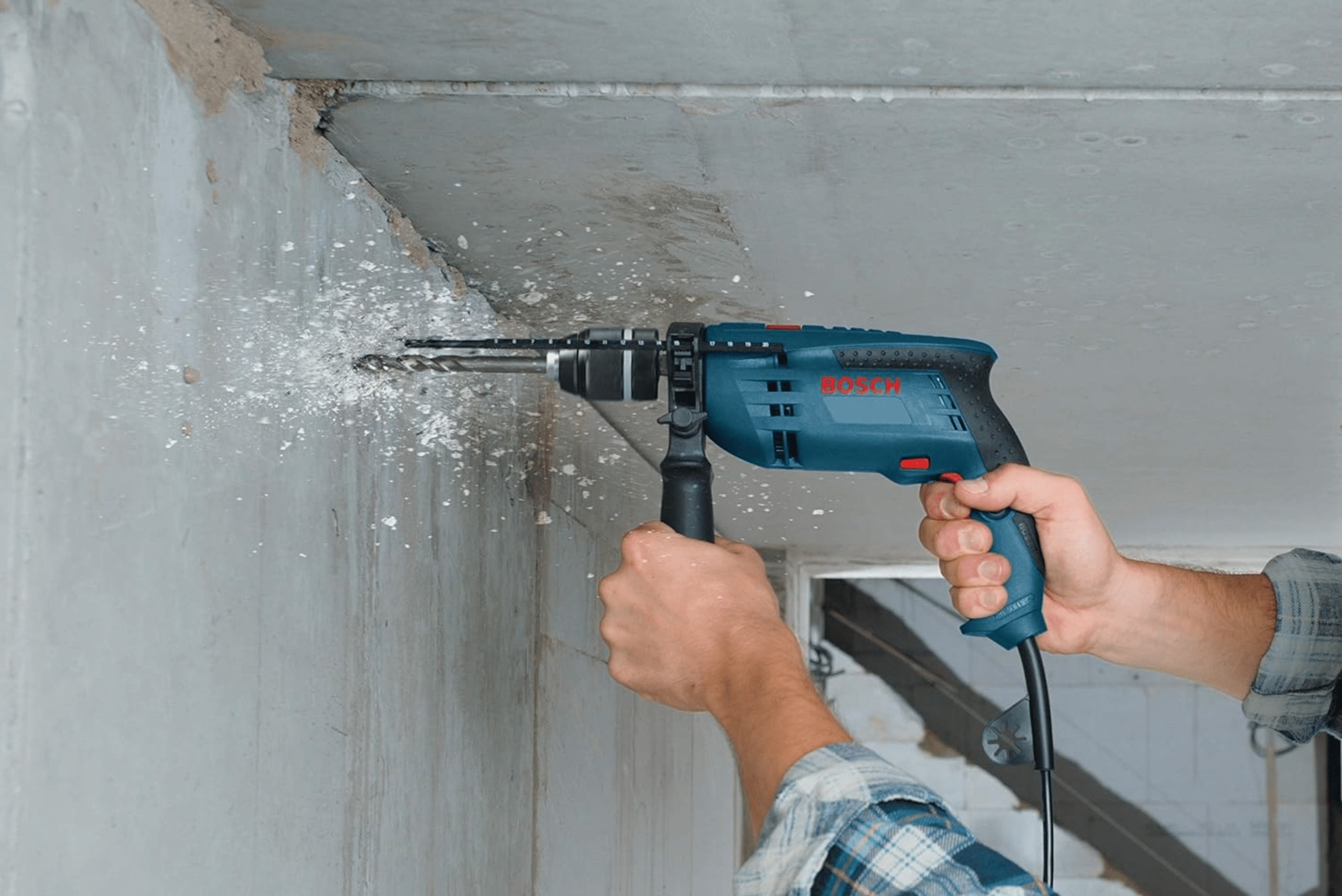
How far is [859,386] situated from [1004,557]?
0.28 m

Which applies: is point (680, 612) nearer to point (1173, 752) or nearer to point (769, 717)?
point (769, 717)

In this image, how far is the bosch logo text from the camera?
1.12m

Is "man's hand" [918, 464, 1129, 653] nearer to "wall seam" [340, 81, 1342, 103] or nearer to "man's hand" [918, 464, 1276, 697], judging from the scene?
"man's hand" [918, 464, 1276, 697]

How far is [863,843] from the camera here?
2.44ft

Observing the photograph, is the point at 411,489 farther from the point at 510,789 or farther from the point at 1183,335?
the point at 1183,335

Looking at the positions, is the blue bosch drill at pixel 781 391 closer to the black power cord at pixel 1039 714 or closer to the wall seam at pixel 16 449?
the black power cord at pixel 1039 714

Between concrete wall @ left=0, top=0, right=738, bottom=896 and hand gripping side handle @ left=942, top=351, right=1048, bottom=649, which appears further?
hand gripping side handle @ left=942, top=351, right=1048, bottom=649

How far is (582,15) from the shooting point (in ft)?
3.06

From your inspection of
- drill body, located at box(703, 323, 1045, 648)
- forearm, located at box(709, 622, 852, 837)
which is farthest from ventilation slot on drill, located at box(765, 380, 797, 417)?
forearm, located at box(709, 622, 852, 837)

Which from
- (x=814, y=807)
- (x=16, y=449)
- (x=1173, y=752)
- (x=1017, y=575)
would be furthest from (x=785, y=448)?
(x=1173, y=752)

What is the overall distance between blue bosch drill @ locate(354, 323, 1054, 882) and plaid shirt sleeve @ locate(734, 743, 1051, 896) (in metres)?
0.34

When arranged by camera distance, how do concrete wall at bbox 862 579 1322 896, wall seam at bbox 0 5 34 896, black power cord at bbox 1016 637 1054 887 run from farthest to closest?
1. concrete wall at bbox 862 579 1322 896
2. black power cord at bbox 1016 637 1054 887
3. wall seam at bbox 0 5 34 896

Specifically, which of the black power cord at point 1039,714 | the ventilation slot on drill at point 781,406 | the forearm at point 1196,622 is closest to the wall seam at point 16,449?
the ventilation slot on drill at point 781,406

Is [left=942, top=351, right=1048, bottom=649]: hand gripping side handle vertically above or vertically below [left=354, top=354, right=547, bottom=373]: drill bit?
below
